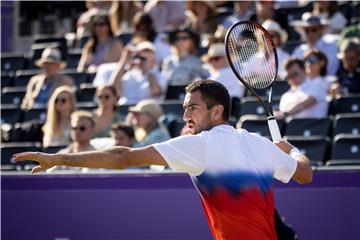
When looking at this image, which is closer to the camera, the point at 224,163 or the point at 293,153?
the point at 224,163

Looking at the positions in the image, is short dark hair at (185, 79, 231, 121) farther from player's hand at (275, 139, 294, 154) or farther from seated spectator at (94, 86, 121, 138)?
seated spectator at (94, 86, 121, 138)

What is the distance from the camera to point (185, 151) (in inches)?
170

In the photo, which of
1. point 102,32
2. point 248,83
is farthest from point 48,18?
point 248,83

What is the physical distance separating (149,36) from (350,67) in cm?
280

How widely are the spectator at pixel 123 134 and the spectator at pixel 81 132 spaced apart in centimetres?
31

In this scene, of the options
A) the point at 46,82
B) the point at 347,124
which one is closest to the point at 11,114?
the point at 46,82

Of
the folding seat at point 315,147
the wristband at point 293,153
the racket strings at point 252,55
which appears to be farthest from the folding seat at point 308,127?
the wristband at point 293,153

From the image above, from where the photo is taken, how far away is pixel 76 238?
25.1ft

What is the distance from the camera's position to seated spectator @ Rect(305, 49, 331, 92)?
871cm

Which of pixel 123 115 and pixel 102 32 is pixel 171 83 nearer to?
pixel 123 115

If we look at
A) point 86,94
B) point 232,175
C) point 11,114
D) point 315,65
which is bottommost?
point 11,114

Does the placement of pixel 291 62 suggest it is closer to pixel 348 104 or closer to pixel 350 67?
pixel 350 67

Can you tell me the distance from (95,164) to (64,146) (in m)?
4.72

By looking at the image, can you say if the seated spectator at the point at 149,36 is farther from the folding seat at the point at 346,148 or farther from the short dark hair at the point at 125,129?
the folding seat at the point at 346,148
